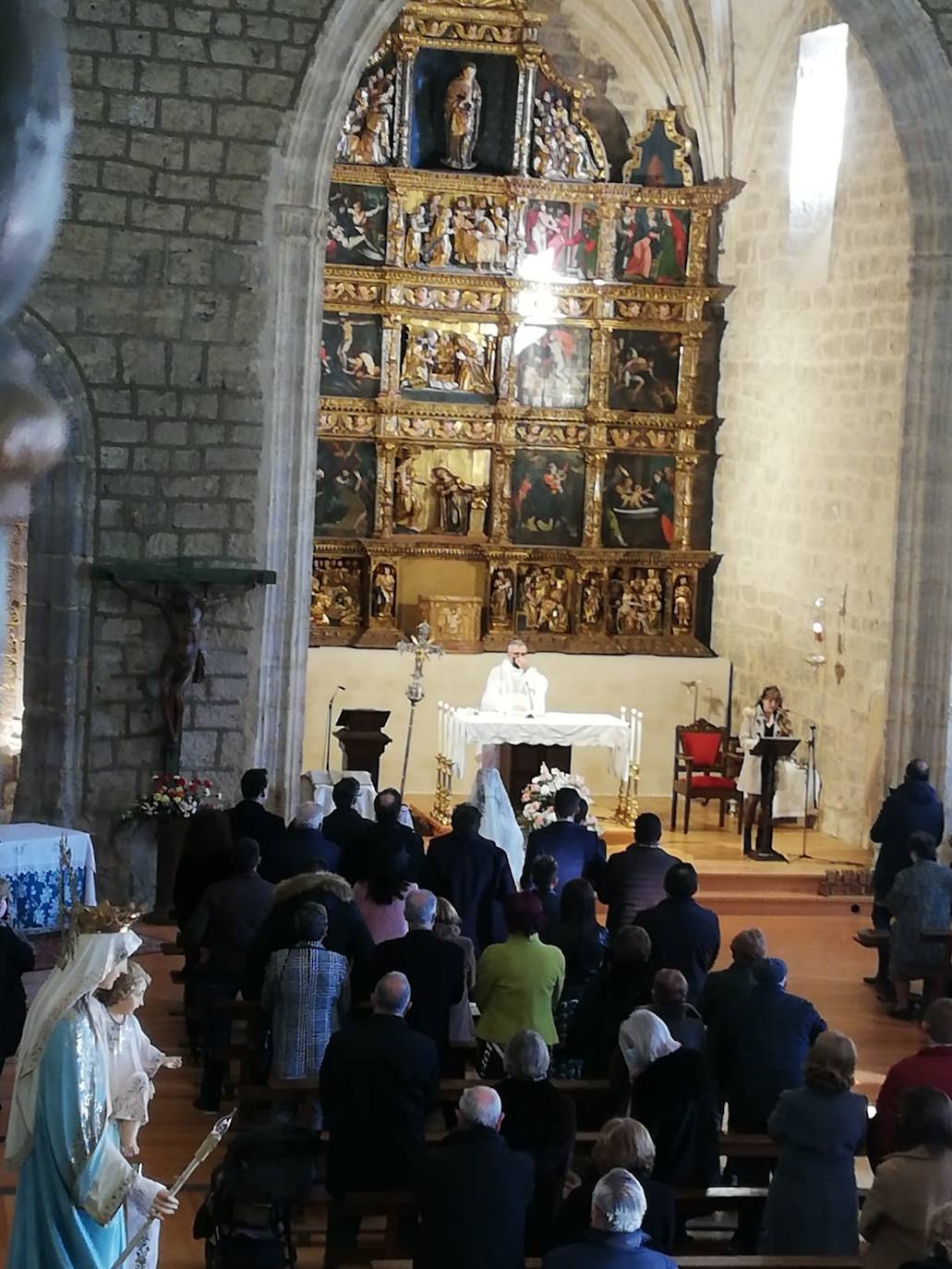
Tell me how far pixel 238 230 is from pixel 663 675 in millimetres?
7886

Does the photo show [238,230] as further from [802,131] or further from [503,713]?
[802,131]

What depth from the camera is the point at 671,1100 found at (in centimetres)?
631

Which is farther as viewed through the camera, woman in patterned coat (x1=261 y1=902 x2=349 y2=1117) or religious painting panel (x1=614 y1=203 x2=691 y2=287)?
religious painting panel (x1=614 y1=203 x2=691 y2=287)

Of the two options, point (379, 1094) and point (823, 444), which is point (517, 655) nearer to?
point (823, 444)

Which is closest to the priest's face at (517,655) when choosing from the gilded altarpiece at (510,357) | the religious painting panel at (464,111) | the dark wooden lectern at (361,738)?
the dark wooden lectern at (361,738)

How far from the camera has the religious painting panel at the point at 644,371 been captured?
19781 mm

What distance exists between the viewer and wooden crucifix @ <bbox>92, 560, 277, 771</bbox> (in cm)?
1246

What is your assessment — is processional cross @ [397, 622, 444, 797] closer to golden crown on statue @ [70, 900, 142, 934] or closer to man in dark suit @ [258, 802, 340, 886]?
man in dark suit @ [258, 802, 340, 886]

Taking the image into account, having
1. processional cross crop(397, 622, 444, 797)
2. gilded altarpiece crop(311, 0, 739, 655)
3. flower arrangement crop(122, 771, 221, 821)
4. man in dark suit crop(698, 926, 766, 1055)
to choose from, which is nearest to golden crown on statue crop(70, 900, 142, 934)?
man in dark suit crop(698, 926, 766, 1055)

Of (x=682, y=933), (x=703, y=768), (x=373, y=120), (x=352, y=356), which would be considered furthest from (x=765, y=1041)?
(x=373, y=120)

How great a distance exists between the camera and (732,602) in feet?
64.5

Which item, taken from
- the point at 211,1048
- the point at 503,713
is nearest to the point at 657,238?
the point at 503,713

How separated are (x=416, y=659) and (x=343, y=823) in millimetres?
7232

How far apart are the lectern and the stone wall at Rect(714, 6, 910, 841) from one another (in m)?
1.04
